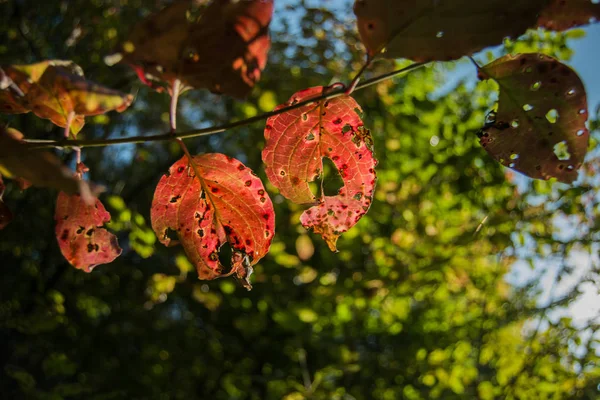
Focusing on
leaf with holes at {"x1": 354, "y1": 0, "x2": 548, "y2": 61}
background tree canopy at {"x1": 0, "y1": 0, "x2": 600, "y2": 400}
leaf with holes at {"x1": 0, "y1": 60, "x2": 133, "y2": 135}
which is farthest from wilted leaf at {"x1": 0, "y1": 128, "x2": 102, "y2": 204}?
background tree canopy at {"x1": 0, "y1": 0, "x2": 600, "y2": 400}

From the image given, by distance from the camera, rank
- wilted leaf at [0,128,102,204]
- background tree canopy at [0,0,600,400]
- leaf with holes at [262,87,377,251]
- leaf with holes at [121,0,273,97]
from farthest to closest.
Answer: background tree canopy at [0,0,600,400] < leaf with holes at [262,87,377,251] < leaf with holes at [121,0,273,97] < wilted leaf at [0,128,102,204]

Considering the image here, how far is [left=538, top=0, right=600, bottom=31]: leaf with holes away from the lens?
0.52 metres

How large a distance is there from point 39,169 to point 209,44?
0.20 meters

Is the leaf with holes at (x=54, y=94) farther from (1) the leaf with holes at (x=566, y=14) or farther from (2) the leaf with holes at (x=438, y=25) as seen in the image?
(1) the leaf with holes at (x=566, y=14)

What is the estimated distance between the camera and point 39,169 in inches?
16.7

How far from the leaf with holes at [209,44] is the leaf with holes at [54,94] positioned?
0.16 ft

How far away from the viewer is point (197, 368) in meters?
2.69

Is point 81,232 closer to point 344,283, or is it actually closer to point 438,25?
point 438,25

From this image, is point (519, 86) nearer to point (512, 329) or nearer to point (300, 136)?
point (300, 136)

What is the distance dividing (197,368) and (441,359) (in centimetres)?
123

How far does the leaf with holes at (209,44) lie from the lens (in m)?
0.50

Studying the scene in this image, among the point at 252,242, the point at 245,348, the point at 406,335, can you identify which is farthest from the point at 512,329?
the point at 252,242

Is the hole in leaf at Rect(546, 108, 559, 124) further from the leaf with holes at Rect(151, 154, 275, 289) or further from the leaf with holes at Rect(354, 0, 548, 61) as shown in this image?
the leaf with holes at Rect(151, 154, 275, 289)

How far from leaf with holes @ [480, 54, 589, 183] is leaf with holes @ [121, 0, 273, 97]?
252 millimetres
